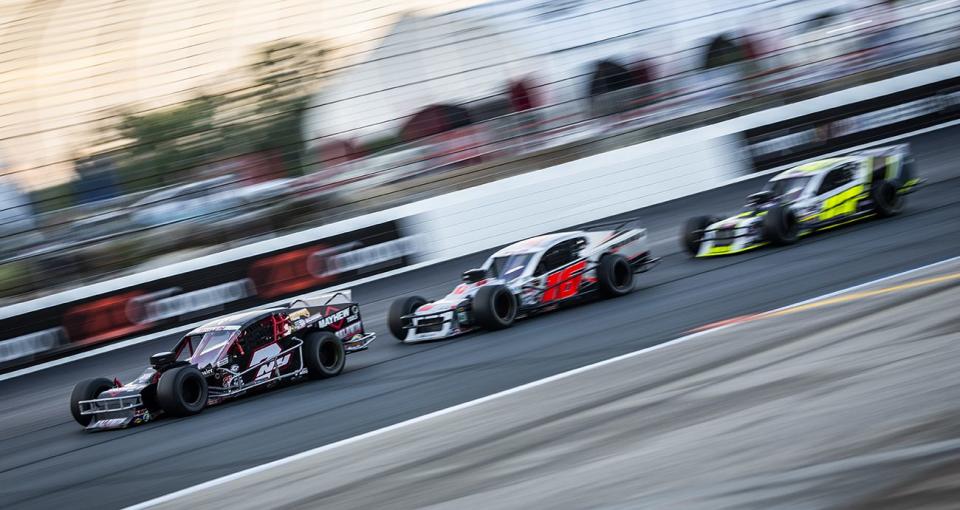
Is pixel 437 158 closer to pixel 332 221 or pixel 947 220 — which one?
pixel 332 221

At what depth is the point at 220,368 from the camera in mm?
10000

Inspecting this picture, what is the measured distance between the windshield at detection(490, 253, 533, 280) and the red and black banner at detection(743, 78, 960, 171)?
8.66 m

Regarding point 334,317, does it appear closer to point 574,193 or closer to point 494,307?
point 494,307

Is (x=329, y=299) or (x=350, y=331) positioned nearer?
(x=350, y=331)

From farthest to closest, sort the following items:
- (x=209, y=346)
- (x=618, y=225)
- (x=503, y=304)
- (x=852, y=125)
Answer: (x=852, y=125), (x=618, y=225), (x=503, y=304), (x=209, y=346)

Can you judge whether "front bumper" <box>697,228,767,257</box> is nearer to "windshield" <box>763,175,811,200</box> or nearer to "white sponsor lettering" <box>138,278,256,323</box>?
"windshield" <box>763,175,811,200</box>

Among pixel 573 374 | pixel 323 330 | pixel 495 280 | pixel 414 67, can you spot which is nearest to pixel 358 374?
pixel 323 330

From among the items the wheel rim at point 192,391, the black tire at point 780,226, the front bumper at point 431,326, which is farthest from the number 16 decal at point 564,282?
the wheel rim at point 192,391

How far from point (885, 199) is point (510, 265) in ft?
17.2

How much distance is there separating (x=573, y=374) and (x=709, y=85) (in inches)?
582

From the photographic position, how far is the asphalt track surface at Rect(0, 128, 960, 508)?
26.7 ft

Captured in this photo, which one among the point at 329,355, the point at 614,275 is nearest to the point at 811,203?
the point at 614,275

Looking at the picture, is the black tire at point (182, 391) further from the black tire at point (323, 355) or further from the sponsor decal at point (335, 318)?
the sponsor decal at point (335, 318)

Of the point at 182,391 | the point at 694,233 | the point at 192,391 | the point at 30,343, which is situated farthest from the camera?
the point at 30,343
